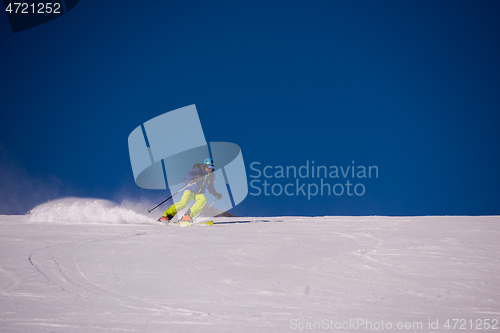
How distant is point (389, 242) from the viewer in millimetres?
4914

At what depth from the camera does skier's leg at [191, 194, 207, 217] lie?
8766 millimetres

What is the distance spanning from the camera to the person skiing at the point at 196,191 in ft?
28.8

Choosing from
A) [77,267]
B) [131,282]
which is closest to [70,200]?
[77,267]

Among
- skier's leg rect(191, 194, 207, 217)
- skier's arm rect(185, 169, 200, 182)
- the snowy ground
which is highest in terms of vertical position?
the snowy ground

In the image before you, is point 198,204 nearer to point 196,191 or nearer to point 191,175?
point 196,191

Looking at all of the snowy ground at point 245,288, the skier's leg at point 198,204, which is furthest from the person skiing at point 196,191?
the snowy ground at point 245,288

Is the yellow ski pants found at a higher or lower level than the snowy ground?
lower

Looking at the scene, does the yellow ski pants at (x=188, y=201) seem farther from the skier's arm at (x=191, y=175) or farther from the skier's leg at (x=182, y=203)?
the skier's arm at (x=191, y=175)

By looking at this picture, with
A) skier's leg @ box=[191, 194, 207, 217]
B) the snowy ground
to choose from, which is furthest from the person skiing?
the snowy ground

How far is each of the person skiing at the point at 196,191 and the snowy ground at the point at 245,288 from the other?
4.53 m

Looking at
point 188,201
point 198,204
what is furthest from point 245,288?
point 188,201

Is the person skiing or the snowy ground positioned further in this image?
the person skiing

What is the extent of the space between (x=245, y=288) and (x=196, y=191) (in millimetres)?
6627

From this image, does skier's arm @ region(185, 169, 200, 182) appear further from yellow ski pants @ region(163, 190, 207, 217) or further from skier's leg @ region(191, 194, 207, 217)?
skier's leg @ region(191, 194, 207, 217)
